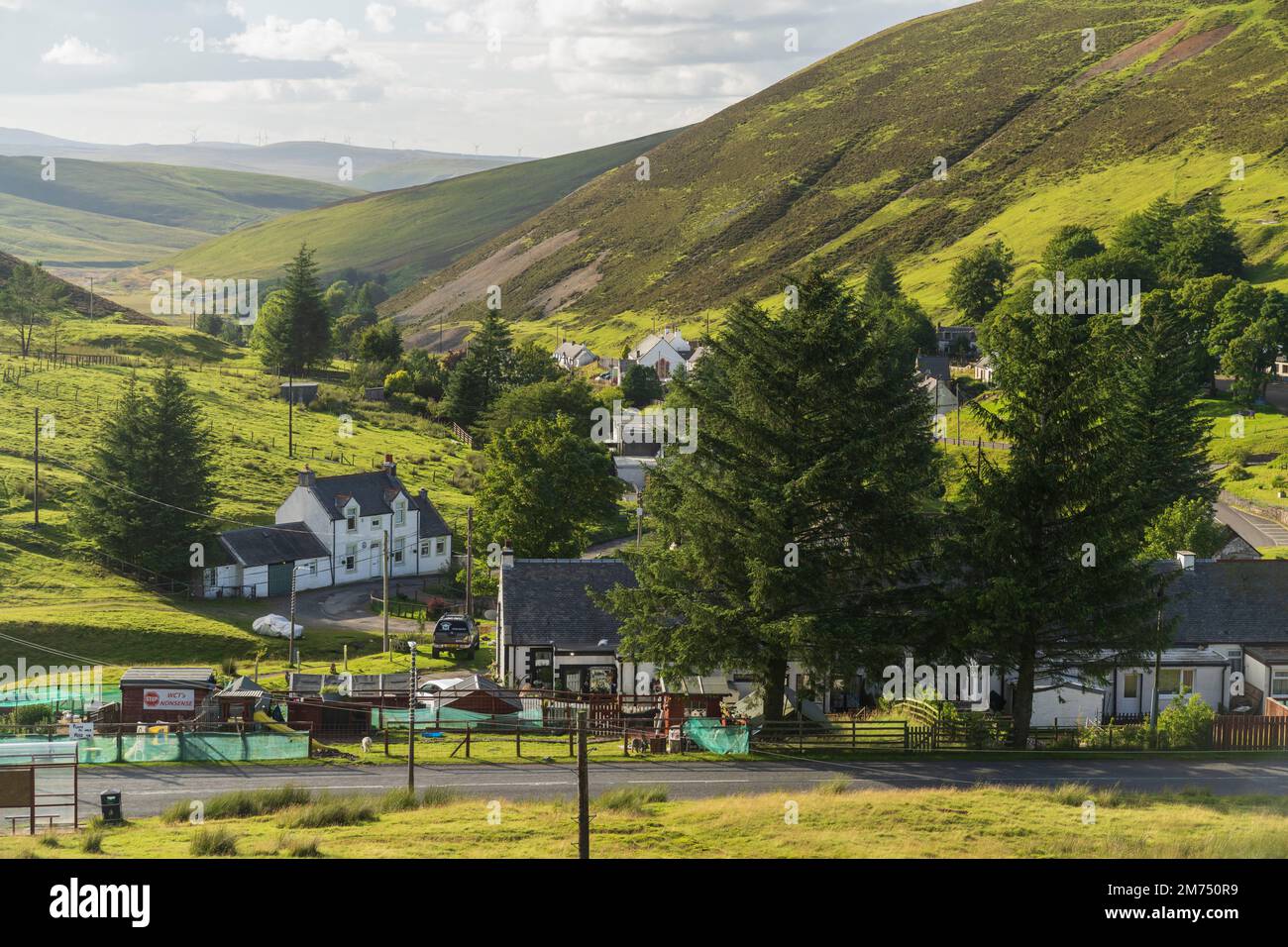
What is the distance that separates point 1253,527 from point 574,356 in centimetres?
11422

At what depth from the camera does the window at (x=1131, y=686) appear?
46.5 m

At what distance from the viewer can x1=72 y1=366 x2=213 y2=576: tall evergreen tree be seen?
2788 inches

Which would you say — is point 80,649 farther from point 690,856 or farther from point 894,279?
point 894,279

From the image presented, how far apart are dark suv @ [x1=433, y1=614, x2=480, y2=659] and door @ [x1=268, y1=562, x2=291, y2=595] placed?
55.8 feet

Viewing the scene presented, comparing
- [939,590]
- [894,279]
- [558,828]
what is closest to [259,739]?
[558,828]

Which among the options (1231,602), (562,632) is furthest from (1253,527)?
(562,632)

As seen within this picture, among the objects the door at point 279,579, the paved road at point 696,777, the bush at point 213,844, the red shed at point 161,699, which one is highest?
the door at point 279,579

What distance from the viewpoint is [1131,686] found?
46562 millimetres

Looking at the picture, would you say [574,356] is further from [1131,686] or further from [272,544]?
[1131,686]

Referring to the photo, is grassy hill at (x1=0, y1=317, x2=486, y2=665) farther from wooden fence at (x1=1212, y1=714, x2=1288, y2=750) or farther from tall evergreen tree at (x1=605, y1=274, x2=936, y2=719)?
wooden fence at (x1=1212, y1=714, x2=1288, y2=750)

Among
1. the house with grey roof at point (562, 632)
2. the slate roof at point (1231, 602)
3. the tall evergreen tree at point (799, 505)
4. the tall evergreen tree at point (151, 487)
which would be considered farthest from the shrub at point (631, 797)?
the tall evergreen tree at point (151, 487)

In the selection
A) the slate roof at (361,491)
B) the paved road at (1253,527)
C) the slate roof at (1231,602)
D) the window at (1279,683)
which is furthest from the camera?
the slate roof at (361,491)

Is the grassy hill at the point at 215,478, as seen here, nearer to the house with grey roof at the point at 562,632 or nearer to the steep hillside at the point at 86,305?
the house with grey roof at the point at 562,632

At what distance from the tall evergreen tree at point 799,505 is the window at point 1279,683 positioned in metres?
15.4
